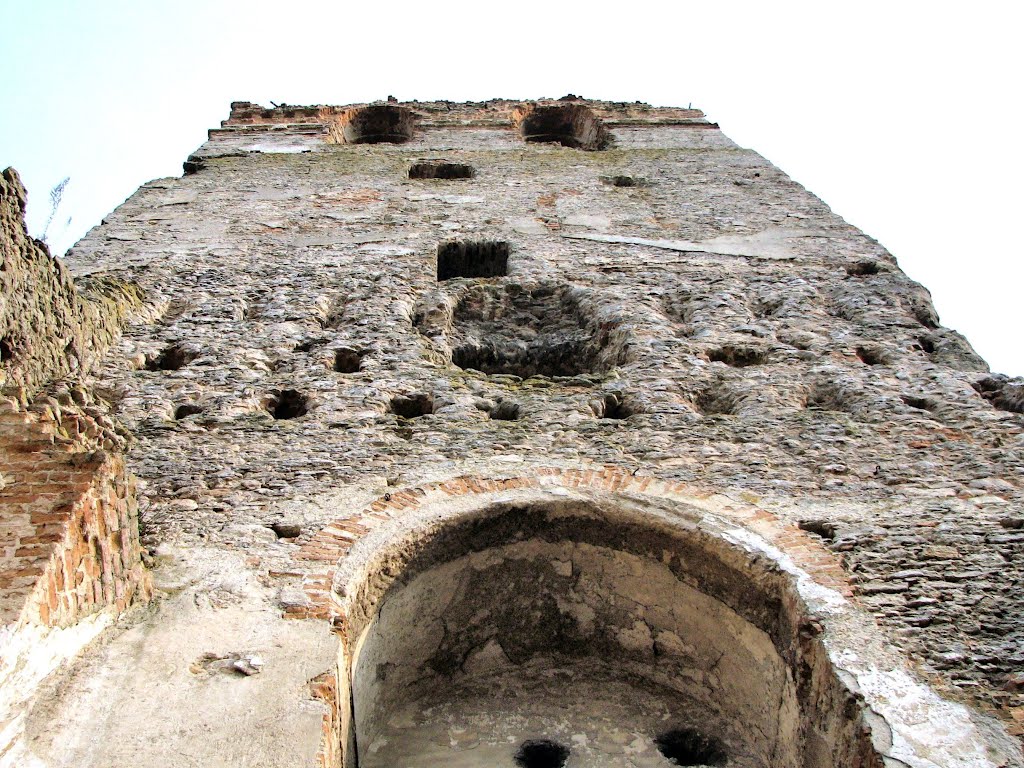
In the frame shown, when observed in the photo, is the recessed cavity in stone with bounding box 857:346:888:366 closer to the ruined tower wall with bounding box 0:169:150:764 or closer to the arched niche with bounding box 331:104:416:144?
the ruined tower wall with bounding box 0:169:150:764

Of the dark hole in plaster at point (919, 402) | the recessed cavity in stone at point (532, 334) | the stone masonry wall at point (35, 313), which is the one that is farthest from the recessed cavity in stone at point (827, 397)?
the stone masonry wall at point (35, 313)

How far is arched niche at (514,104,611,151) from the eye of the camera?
13.0 metres

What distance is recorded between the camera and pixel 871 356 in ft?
18.4

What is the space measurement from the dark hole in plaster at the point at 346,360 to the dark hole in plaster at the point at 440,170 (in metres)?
4.42

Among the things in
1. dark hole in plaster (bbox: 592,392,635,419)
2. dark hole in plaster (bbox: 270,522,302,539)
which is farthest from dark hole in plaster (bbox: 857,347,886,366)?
dark hole in plaster (bbox: 270,522,302,539)

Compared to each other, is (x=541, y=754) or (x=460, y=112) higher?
(x=460, y=112)

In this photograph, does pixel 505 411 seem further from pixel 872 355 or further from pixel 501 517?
pixel 872 355

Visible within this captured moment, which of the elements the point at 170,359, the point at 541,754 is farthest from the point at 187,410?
the point at 541,754

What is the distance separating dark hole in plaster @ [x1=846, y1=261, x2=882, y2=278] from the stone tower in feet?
0.24

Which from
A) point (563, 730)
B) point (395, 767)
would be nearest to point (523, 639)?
point (563, 730)

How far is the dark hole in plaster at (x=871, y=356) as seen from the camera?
18.2 feet

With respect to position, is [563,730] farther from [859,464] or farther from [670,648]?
[859,464]

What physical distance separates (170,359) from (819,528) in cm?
377

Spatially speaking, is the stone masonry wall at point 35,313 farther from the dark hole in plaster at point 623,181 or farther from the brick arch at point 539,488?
the dark hole in plaster at point 623,181
